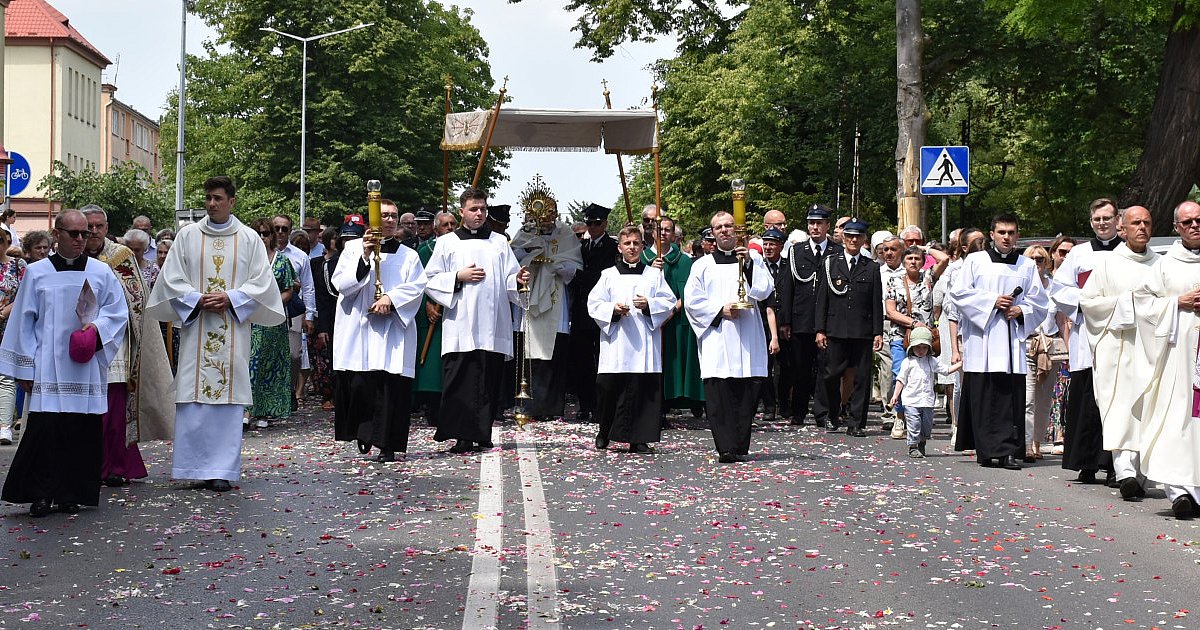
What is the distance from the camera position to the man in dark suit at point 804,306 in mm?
16906

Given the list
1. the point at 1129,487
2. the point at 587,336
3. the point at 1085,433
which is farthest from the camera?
the point at 587,336

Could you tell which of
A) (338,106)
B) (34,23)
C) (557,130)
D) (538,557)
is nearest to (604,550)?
(538,557)

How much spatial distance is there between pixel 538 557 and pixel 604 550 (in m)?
0.41

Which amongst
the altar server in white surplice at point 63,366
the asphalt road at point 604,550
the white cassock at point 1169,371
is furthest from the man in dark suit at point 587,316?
the altar server in white surplice at point 63,366

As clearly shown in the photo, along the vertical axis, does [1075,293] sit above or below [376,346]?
above

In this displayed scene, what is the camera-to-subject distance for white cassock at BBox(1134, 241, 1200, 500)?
10.6 meters

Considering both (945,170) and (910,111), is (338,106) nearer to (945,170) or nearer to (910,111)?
(910,111)

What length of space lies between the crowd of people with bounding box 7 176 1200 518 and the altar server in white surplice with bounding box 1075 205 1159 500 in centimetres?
2

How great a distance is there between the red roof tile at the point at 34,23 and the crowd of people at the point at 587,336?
2262 inches

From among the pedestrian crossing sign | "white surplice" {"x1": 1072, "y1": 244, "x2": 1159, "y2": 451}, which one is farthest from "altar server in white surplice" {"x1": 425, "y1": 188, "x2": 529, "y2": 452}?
the pedestrian crossing sign

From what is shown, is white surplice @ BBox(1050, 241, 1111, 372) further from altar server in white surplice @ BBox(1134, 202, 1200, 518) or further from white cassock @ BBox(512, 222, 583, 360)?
white cassock @ BBox(512, 222, 583, 360)

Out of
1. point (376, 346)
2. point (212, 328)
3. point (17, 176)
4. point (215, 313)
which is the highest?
point (17, 176)

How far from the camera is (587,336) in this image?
58.1ft

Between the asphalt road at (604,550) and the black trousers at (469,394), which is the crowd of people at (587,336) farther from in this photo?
the asphalt road at (604,550)
